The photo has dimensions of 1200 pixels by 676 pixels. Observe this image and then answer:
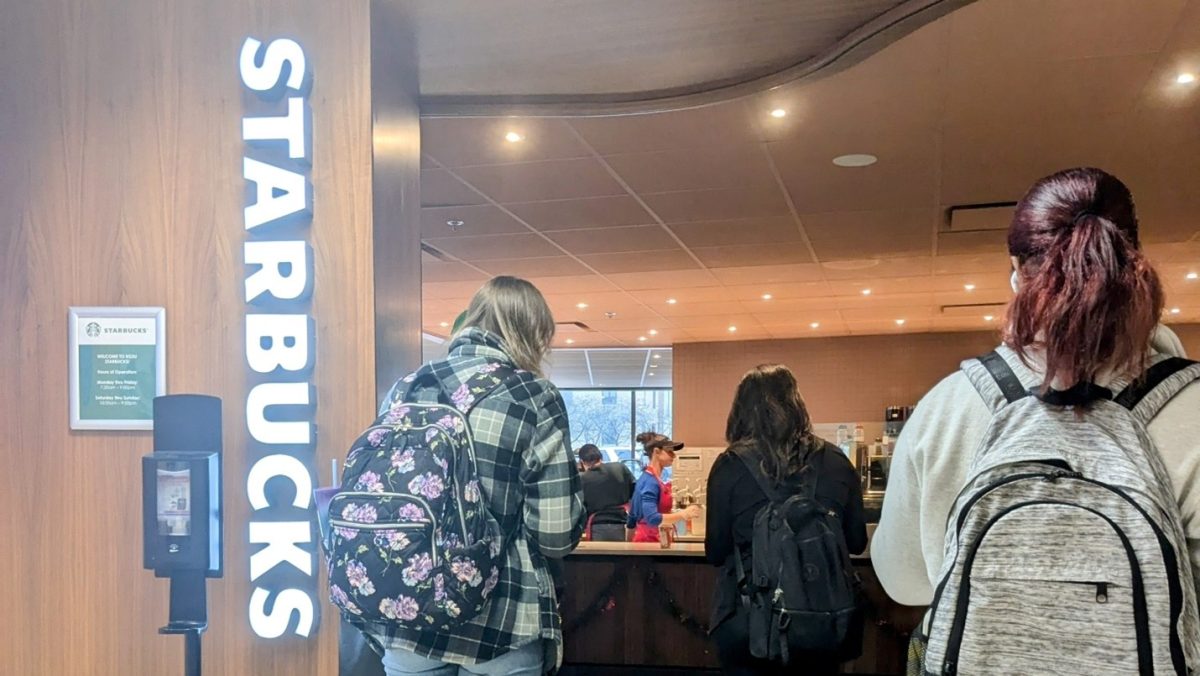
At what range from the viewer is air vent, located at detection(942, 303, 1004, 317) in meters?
9.77

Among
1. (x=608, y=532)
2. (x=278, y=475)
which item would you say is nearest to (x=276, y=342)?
(x=278, y=475)

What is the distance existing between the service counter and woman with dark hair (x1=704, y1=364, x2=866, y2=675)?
5.97 ft

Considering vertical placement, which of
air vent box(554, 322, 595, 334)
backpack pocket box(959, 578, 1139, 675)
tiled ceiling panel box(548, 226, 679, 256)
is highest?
tiled ceiling panel box(548, 226, 679, 256)

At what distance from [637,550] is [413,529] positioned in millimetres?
3004

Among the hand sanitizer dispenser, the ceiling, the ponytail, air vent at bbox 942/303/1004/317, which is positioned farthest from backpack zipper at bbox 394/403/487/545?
air vent at bbox 942/303/1004/317

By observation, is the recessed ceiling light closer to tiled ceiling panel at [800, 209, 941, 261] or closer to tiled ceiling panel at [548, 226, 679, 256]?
tiled ceiling panel at [800, 209, 941, 261]

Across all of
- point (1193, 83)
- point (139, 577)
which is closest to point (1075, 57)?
point (1193, 83)

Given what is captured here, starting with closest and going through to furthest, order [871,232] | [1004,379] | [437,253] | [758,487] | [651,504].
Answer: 1. [1004,379]
2. [758,487]
3. [651,504]
4. [871,232]
5. [437,253]

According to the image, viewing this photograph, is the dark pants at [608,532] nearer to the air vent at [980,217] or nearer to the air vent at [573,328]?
the air vent at [980,217]

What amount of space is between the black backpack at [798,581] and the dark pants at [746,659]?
3 centimetres

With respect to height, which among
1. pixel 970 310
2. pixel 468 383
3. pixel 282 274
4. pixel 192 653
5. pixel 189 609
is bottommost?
pixel 192 653

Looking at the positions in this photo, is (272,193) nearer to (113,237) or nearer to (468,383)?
(113,237)

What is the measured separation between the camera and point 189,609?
2098 mm

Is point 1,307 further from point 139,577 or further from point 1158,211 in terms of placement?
point 1158,211
